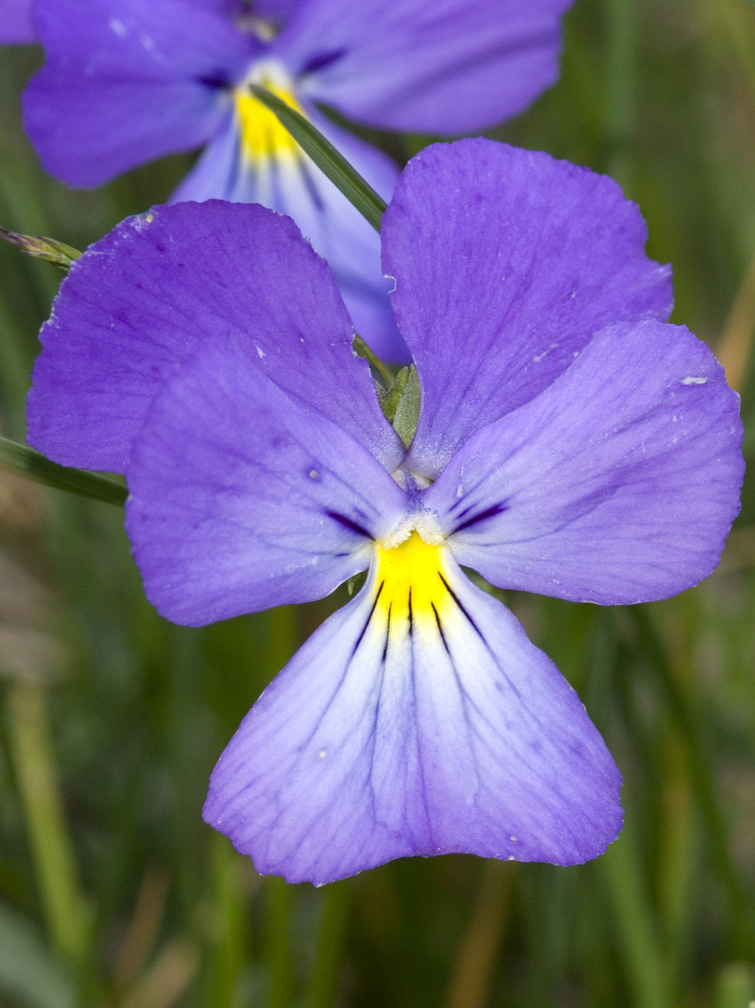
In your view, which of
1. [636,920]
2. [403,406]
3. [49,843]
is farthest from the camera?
[49,843]

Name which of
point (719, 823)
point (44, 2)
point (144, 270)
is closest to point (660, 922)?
point (719, 823)

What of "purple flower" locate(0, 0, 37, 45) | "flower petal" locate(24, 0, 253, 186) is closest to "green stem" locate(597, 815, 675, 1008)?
"flower petal" locate(24, 0, 253, 186)

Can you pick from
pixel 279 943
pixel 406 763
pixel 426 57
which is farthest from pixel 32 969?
pixel 426 57

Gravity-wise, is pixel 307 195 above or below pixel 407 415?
above

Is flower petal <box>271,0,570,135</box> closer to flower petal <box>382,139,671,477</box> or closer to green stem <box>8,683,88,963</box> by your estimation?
flower petal <box>382,139,671,477</box>

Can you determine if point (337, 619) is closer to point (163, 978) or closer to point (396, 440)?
point (396, 440)

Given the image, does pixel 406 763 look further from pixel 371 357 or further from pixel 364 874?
pixel 364 874
